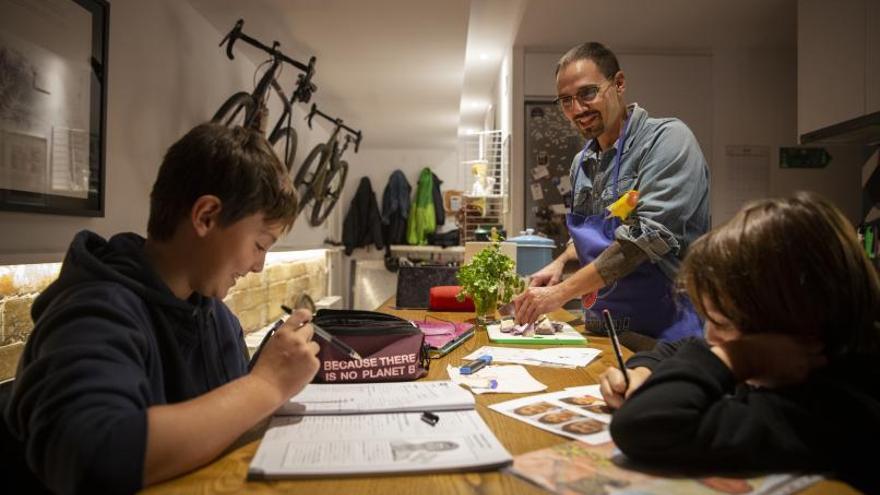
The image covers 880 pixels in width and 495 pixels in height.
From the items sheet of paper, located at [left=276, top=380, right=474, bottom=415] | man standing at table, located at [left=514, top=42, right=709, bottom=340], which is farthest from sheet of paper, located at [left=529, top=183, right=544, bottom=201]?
sheet of paper, located at [left=276, top=380, right=474, bottom=415]

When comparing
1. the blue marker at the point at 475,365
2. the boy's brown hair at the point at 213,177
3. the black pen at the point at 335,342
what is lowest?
the blue marker at the point at 475,365

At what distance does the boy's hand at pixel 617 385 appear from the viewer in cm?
87

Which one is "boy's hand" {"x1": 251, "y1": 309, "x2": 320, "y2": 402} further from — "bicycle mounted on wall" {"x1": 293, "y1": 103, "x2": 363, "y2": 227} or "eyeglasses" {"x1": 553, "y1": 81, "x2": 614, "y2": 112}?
"bicycle mounted on wall" {"x1": 293, "y1": 103, "x2": 363, "y2": 227}

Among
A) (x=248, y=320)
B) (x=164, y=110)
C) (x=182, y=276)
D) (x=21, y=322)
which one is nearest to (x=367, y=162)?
(x=248, y=320)

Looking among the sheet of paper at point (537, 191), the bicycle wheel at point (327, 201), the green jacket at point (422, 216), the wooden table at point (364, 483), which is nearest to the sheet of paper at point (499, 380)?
the wooden table at point (364, 483)

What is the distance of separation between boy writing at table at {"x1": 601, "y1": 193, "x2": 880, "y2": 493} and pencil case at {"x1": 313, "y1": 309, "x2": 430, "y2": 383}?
0.52 metres

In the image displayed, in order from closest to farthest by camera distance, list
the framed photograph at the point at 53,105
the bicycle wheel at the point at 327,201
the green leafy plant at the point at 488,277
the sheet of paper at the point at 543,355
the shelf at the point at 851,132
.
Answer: the sheet of paper at the point at 543,355
the framed photograph at the point at 53,105
the green leafy plant at the point at 488,277
the shelf at the point at 851,132
the bicycle wheel at the point at 327,201

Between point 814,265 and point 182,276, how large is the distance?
0.96 metres

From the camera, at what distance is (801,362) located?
69 cm

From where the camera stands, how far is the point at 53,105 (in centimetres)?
173

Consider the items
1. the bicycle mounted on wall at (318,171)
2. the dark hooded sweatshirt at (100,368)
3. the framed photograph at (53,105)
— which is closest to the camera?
the dark hooded sweatshirt at (100,368)

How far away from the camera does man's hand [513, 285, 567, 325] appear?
4.83 ft

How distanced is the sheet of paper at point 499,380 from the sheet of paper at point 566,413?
58mm

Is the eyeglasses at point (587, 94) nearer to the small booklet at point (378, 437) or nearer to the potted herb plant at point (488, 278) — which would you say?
the potted herb plant at point (488, 278)
